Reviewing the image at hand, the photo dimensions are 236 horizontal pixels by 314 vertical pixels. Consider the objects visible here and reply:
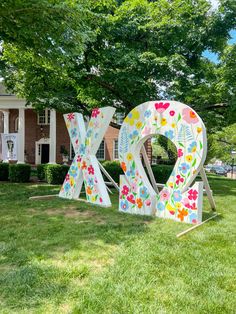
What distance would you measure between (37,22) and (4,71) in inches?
225

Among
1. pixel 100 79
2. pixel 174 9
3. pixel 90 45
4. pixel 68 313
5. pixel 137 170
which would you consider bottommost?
pixel 68 313

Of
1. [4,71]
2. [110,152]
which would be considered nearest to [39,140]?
[110,152]

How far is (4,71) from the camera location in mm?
11672

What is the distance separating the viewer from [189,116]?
5918mm

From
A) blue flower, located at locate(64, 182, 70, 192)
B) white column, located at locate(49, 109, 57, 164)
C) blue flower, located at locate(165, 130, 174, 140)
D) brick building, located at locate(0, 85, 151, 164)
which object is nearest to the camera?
blue flower, located at locate(165, 130, 174, 140)

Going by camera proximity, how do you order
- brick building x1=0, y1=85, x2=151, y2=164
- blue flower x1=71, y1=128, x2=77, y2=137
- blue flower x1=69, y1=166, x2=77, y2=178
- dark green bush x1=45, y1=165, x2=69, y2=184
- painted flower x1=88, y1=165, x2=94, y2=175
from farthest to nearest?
brick building x1=0, y1=85, x2=151, y2=164
dark green bush x1=45, y1=165, x2=69, y2=184
blue flower x1=71, y1=128, x2=77, y2=137
blue flower x1=69, y1=166, x2=77, y2=178
painted flower x1=88, y1=165, x2=94, y2=175

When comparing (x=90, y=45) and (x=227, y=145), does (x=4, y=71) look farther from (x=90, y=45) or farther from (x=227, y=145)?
(x=227, y=145)

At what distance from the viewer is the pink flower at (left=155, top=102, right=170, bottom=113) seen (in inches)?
249

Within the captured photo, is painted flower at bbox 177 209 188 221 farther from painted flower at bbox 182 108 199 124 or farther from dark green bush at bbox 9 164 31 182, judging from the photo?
dark green bush at bbox 9 164 31 182

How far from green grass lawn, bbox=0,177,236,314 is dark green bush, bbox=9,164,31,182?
7.76 metres

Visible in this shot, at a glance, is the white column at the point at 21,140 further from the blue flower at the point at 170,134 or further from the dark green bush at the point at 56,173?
the blue flower at the point at 170,134

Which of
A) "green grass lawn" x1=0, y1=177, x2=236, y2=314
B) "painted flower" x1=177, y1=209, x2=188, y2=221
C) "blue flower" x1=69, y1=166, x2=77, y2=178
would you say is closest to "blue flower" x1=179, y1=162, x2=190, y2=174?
"painted flower" x1=177, y1=209, x2=188, y2=221

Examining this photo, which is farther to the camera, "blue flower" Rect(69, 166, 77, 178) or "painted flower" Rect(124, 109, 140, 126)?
"blue flower" Rect(69, 166, 77, 178)

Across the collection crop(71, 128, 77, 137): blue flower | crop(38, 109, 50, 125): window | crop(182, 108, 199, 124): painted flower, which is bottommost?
crop(71, 128, 77, 137): blue flower
